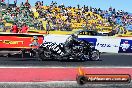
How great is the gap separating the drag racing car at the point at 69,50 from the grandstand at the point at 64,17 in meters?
12.8

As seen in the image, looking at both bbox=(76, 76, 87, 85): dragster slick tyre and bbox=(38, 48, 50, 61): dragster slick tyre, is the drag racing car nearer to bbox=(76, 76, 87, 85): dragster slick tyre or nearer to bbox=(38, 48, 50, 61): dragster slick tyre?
bbox=(38, 48, 50, 61): dragster slick tyre

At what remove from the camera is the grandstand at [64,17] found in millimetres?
32209

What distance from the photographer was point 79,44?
55.2 feet

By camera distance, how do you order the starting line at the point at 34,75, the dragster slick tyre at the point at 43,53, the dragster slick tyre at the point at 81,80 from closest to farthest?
the dragster slick tyre at the point at 81,80 → the starting line at the point at 34,75 → the dragster slick tyre at the point at 43,53

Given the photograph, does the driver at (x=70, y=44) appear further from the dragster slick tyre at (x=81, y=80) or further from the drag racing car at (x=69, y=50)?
the dragster slick tyre at (x=81, y=80)

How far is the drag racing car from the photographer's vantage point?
53.7ft

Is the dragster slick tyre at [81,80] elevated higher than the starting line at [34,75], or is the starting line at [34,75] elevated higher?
the dragster slick tyre at [81,80]

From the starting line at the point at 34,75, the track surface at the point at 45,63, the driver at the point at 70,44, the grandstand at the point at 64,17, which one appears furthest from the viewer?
the grandstand at the point at 64,17

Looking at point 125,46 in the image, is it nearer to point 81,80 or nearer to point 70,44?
point 70,44

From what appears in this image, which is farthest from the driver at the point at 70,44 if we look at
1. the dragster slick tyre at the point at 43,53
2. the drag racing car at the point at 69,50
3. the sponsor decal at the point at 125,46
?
the sponsor decal at the point at 125,46

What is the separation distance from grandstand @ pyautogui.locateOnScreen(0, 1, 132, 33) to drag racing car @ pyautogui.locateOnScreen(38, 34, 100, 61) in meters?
12.8

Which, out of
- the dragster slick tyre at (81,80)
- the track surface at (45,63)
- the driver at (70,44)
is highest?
the driver at (70,44)

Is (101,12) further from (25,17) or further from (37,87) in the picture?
(37,87)

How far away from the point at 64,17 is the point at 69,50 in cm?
2284
